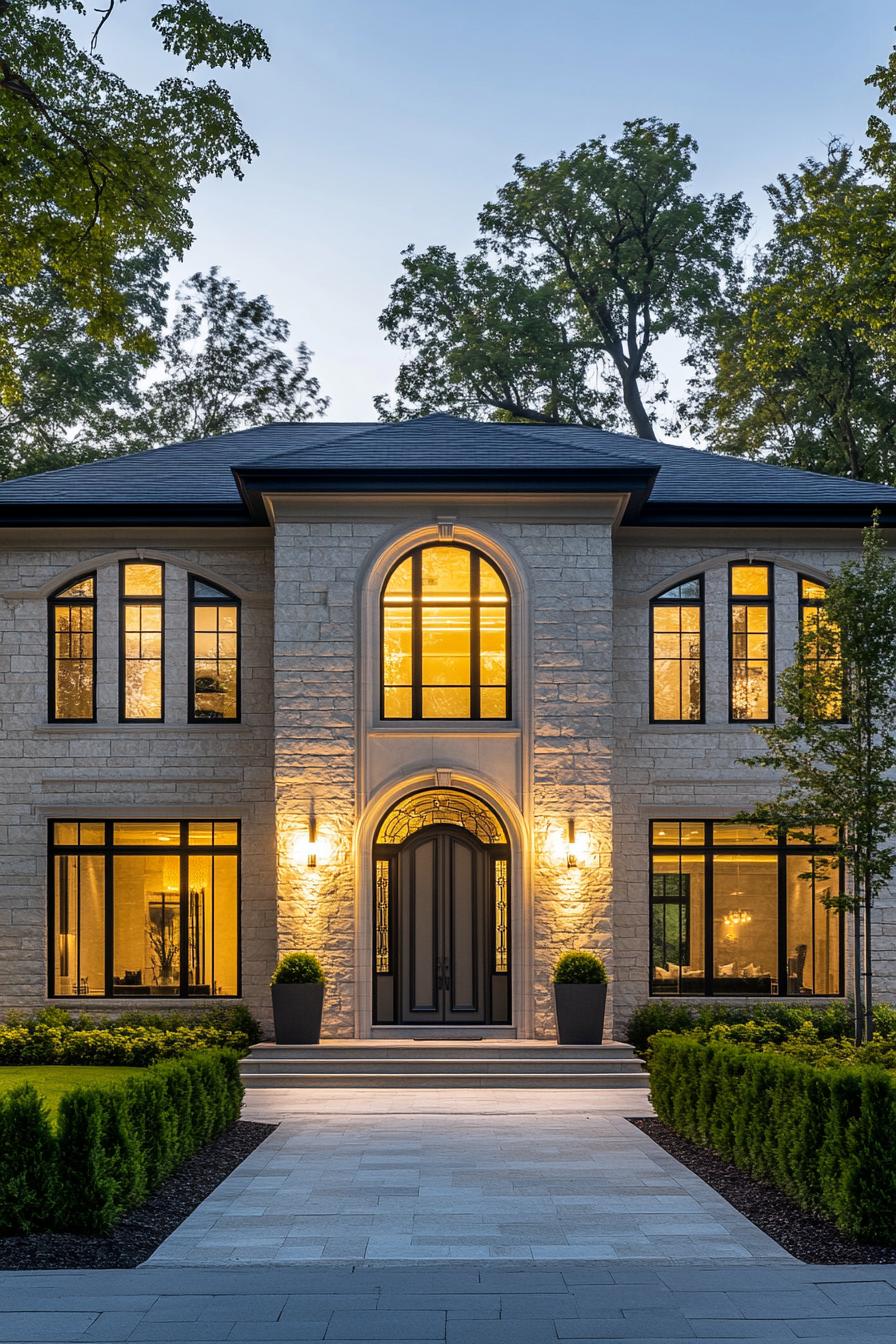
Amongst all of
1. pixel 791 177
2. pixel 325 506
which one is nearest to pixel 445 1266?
pixel 325 506

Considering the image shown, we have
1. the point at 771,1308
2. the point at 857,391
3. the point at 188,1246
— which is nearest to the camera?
the point at 771,1308

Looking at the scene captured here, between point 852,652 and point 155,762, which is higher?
point 852,652

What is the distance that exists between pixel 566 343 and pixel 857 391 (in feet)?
24.8

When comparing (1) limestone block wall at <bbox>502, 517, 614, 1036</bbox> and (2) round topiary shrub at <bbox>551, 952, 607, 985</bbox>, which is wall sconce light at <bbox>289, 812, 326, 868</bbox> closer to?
(1) limestone block wall at <bbox>502, 517, 614, 1036</bbox>

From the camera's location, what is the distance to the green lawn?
14719 mm

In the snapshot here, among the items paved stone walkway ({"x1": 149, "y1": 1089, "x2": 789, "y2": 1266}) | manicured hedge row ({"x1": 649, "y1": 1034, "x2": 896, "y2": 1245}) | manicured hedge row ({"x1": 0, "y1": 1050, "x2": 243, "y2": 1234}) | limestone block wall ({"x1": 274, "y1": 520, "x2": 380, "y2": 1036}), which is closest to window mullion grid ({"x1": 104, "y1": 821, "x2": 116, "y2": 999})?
limestone block wall ({"x1": 274, "y1": 520, "x2": 380, "y2": 1036})

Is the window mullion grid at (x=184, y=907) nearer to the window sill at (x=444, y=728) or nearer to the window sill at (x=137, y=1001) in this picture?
the window sill at (x=137, y=1001)

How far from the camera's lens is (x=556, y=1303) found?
7125 millimetres

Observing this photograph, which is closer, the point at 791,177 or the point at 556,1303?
the point at 556,1303

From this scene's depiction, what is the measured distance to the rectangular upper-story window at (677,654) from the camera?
18.9 m

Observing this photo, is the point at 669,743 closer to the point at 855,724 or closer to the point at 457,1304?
the point at 855,724

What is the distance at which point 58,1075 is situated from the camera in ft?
51.4

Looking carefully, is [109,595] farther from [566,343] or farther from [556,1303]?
[566,343]

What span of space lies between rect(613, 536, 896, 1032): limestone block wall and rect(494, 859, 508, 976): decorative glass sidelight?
1.73 metres
